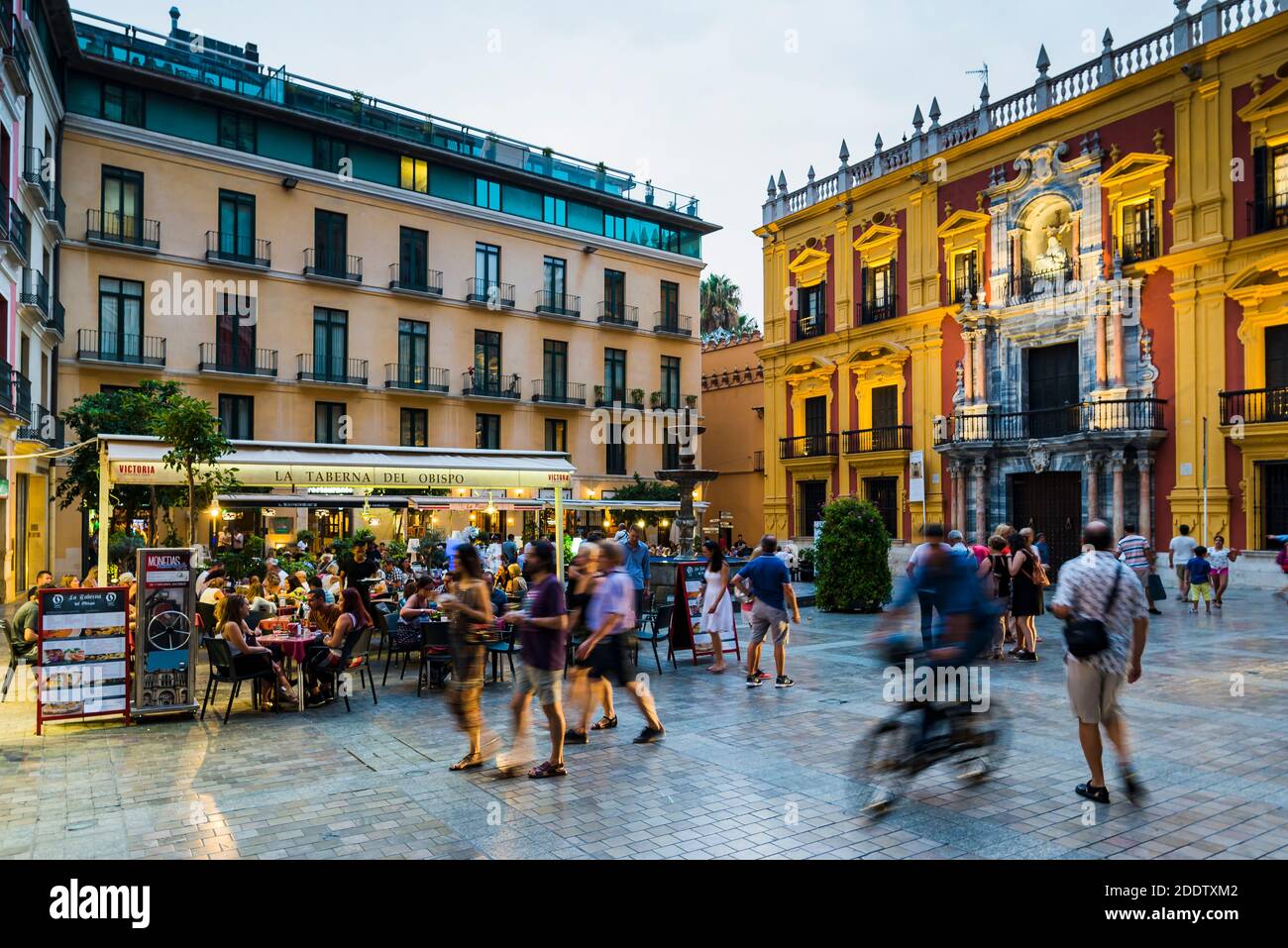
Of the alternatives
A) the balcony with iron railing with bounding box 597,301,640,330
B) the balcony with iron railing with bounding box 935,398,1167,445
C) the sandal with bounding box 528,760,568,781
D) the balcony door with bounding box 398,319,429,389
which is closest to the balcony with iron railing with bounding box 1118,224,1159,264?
the balcony with iron railing with bounding box 935,398,1167,445

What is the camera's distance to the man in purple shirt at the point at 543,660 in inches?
249

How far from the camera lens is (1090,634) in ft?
17.9

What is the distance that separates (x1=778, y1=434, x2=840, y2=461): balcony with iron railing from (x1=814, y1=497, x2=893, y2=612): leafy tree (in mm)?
13114

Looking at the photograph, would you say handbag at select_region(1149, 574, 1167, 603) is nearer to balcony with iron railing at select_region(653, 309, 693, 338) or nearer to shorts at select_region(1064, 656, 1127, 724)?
shorts at select_region(1064, 656, 1127, 724)

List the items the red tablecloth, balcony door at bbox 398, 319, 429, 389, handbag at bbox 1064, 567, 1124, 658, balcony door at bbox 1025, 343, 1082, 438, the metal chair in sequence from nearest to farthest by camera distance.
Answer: handbag at bbox 1064, 567, 1124, 658 → the metal chair → the red tablecloth → balcony door at bbox 1025, 343, 1082, 438 → balcony door at bbox 398, 319, 429, 389

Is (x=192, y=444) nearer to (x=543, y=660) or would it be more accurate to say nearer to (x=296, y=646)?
(x=296, y=646)

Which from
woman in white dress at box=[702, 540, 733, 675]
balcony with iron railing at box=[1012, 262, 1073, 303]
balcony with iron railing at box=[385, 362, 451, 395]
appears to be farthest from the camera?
balcony with iron railing at box=[385, 362, 451, 395]

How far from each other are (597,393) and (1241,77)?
914 inches

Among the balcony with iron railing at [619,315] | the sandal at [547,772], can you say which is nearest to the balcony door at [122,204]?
the balcony with iron railing at [619,315]

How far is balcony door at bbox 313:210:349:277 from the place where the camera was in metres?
30.0

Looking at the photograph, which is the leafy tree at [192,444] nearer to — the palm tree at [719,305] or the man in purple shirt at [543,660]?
the man in purple shirt at [543,660]

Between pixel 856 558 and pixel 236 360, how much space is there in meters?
21.5

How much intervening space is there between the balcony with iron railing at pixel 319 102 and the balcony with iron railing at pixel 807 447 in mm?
13113

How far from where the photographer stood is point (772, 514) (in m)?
32.5
